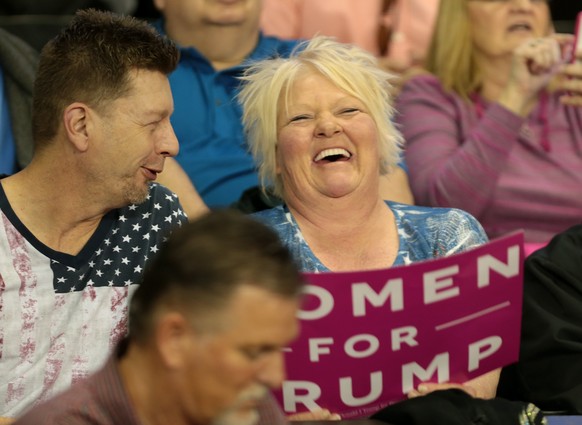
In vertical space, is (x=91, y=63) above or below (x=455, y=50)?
above

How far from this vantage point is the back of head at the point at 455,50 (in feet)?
10.9

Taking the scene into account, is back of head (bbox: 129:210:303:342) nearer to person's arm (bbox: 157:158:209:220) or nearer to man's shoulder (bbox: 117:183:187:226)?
man's shoulder (bbox: 117:183:187:226)

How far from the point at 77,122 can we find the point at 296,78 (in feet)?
1.82

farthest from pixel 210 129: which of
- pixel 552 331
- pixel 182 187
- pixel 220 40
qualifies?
pixel 552 331

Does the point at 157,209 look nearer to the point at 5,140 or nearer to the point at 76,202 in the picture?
the point at 76,202

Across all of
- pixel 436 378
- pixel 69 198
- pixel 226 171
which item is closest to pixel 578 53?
pixel 226 171

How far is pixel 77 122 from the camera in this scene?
217 cm

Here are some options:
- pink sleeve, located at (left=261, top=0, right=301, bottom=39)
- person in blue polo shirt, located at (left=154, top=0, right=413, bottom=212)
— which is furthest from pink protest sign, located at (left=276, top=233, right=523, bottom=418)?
pink sleeve, located at (left=261, top=0, right=301, bottom=39)

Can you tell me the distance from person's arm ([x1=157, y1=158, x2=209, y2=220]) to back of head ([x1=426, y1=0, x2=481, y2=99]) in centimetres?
91

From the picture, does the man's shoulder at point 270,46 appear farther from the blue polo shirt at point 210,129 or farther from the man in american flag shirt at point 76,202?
the man in american flag shirt at point 76,202

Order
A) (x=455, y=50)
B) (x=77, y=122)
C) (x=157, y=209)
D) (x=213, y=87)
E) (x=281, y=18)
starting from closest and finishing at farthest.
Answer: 1. (x=77, y=122)
2. (x=157, y=209)
3. (x=213, y=87)
4. (x=455, y=50)
5. (x=281, y=18)

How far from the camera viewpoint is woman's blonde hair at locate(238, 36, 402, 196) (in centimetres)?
248

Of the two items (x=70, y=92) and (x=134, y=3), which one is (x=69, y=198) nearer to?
(x=70, y=92)

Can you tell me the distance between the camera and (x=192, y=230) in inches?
55.4
